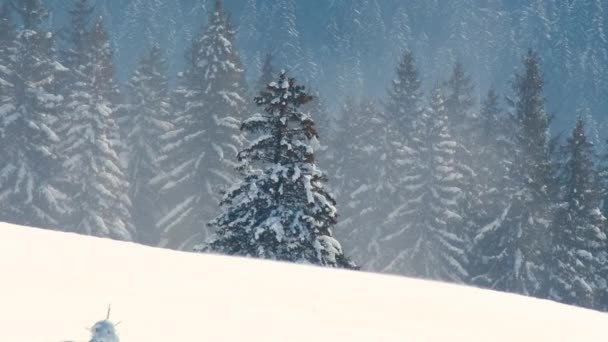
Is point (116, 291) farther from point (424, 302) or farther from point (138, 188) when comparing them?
point (138, 188)

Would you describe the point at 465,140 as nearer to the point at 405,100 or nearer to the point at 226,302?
the point at 405,100

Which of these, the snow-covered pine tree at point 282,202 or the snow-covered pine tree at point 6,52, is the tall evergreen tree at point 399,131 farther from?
the snow-covered pine tree at point 282,202

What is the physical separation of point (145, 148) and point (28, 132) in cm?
937

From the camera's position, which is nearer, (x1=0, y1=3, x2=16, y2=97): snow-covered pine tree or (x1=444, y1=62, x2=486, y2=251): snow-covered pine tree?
(x1=0, y1=3, x2=16, y2=97): snow-covered pine tree

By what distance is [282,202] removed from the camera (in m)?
17.1

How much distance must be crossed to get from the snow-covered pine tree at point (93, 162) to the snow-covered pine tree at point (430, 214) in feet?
51.7

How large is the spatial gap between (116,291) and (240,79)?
118ft

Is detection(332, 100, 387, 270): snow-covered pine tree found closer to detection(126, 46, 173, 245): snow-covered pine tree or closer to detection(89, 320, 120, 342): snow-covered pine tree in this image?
detection(126, 46, 173, 245): snow-covered pine tree

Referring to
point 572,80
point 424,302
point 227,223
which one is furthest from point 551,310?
point 572,80

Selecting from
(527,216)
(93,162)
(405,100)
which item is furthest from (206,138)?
(527,216)

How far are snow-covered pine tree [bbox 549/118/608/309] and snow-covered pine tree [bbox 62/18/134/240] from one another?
22.7 m

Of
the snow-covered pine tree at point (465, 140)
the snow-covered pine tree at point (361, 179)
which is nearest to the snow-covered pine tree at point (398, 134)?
the snow-covered pine tree at point (361, 179)

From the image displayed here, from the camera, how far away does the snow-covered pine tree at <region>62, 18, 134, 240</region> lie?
36969 mm

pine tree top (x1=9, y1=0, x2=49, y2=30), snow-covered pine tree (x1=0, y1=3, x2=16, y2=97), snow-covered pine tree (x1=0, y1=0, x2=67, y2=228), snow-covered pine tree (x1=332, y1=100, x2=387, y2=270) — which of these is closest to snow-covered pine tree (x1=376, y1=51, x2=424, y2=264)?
snow-covered pine tree (x1=332, y1=100, x2=387, y2=270)
